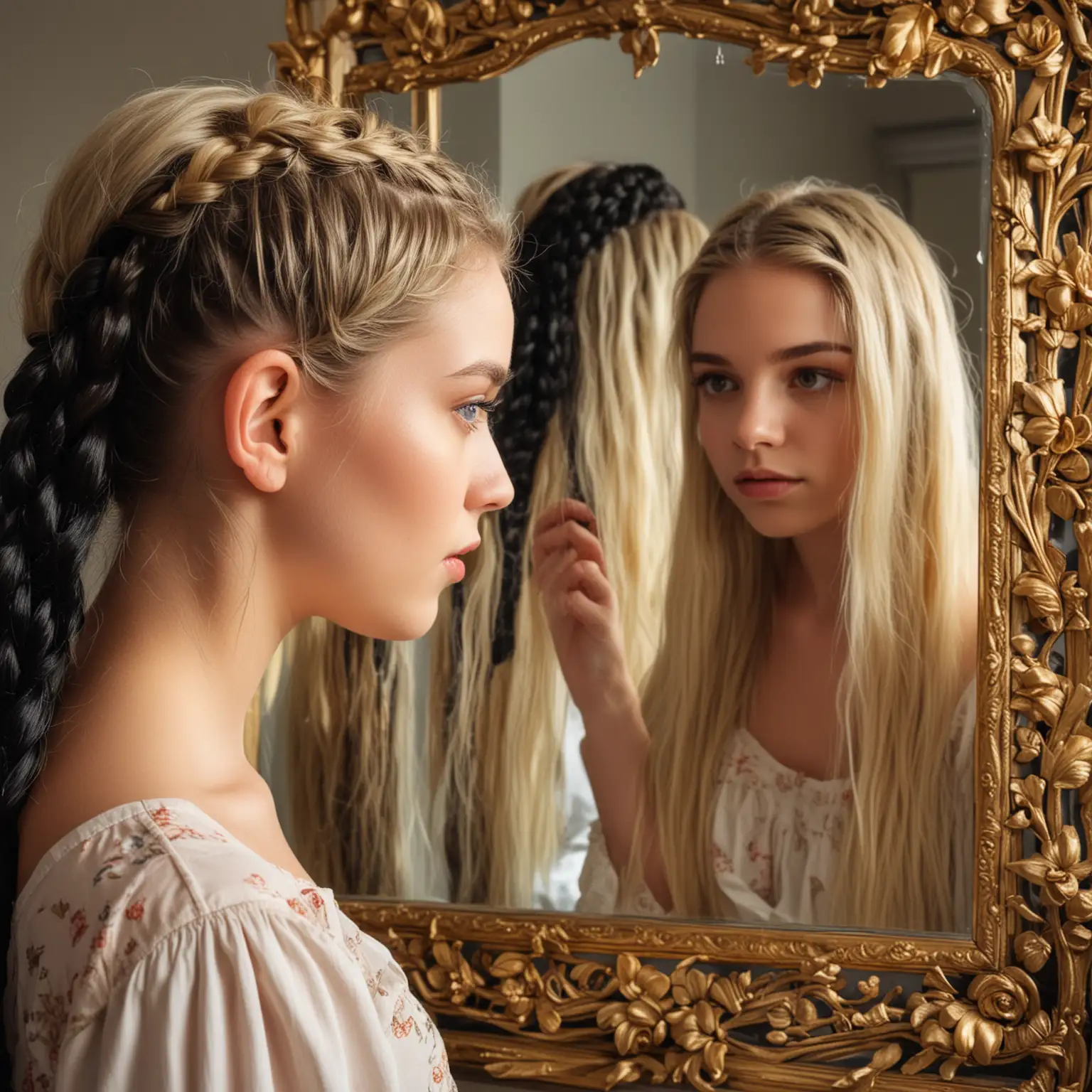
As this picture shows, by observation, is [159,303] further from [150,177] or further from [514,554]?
[514,554]

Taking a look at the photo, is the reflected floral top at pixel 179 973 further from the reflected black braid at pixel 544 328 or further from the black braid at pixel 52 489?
the reflected black braid at pixel 544 328

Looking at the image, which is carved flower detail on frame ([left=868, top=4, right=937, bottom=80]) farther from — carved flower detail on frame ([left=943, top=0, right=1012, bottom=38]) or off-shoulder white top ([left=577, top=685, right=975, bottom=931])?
off-shoulder white top ([left=577, top=685, right=975, bottom=931])

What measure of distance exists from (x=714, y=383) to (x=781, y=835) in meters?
0.36

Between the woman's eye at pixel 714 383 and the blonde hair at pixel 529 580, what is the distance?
0.02 metres

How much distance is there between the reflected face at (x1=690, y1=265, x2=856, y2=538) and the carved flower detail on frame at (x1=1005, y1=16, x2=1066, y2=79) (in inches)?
8.3

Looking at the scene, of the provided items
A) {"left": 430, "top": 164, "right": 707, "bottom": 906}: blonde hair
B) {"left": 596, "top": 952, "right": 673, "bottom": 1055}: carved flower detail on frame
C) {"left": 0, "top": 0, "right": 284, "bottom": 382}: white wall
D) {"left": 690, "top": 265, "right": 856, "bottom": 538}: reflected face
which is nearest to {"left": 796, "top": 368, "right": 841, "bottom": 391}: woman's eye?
{"left": 690, "top": 265, "right": 856, "bottom": 538}: reflected face

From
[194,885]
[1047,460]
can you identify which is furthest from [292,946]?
[1047,460]

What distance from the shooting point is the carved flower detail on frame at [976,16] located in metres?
0.95

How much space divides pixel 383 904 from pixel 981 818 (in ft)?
1.68

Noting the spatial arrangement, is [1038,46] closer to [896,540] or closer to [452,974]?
[896,540]

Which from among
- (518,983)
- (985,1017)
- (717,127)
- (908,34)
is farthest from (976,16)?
(518,983)

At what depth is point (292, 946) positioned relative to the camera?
0.63 meters

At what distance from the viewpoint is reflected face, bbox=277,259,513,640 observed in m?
0.76

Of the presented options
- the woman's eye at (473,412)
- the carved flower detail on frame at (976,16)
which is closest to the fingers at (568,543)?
the woman's eye at (473,412)
